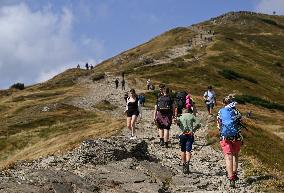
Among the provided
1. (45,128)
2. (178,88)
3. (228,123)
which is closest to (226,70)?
(178,88)

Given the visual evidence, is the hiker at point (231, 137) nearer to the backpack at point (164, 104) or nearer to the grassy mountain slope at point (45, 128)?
the backpack at point (164, 104)

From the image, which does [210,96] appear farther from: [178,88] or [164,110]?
[178,88]

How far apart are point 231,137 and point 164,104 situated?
30.4 feet

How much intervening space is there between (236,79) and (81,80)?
37.3 metres

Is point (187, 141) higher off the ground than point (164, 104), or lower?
lower

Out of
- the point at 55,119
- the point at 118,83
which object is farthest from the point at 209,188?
the point at 118,83

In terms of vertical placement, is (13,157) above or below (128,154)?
below

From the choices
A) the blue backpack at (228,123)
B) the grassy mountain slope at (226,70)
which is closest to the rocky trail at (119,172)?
the blue backpack at (228,123)

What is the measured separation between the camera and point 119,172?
868 inches

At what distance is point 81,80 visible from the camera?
127625mm

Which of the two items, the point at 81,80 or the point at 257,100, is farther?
the point at 81,80

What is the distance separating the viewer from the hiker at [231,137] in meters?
19.8

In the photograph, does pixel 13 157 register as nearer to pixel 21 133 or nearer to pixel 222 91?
pixel 21 133

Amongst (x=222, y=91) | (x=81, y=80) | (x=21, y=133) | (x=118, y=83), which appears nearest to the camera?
(x=21, y=133)
